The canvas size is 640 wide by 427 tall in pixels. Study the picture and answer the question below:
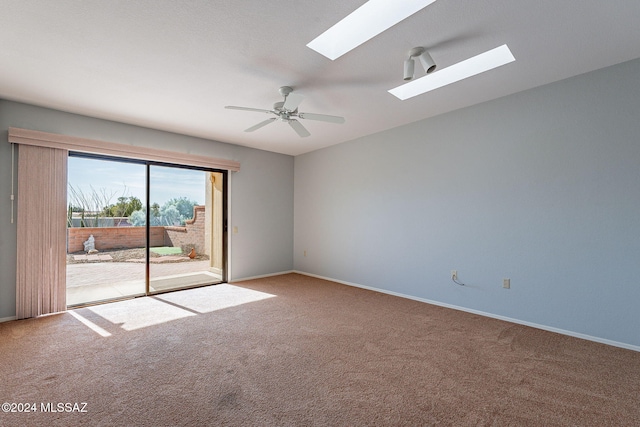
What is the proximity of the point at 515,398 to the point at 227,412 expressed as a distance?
6.21 ft

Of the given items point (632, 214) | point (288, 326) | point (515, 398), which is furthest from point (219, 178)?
point (632, 214)

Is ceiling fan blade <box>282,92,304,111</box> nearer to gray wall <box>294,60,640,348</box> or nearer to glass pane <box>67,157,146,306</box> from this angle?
gray wall <box>294,60,640,348</box>

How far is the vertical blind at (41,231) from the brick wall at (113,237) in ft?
0.78

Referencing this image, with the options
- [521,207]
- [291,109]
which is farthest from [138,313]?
[521,207]

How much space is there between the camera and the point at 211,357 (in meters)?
2.45

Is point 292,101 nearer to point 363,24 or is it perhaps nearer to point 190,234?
point 363,24

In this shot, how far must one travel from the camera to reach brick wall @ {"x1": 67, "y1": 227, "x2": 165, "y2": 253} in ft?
12.6

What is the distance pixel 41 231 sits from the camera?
3.46m

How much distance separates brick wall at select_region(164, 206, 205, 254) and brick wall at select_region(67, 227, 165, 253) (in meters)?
0.13

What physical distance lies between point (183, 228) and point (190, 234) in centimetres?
18

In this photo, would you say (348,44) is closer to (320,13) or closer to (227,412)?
(320,13)

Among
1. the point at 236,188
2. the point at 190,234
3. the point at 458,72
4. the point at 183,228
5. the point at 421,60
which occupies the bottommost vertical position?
the point at 190,234

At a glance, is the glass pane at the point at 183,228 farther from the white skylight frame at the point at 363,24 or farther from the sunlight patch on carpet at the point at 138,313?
the white skylight frame at the point at 363,24

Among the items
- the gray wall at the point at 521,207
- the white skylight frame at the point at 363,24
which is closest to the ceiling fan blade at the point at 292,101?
the white skylight frame at the point at 363,24
